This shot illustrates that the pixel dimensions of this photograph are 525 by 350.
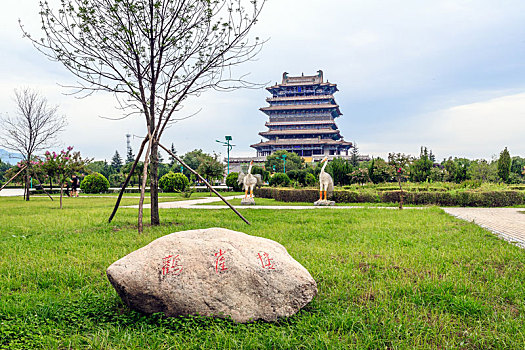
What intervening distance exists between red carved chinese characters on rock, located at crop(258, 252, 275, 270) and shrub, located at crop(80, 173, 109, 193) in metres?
26.9

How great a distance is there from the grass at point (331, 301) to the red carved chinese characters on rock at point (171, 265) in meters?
0.37

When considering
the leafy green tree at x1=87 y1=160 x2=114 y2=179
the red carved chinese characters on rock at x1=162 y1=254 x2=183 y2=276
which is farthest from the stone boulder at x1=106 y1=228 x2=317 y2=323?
the leafy green tree at x1=87 y1=160 x2=114 y2=179

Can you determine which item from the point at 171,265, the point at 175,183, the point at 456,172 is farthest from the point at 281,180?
the point at 171,265

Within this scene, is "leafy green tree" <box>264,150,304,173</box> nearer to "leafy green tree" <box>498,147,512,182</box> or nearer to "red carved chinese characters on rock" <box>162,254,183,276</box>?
"leafy green tree" <box>498,147,512,182</box>

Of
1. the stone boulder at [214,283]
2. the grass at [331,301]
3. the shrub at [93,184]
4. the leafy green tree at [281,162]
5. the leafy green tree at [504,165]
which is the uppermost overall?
the leafy green tree at [281,162]

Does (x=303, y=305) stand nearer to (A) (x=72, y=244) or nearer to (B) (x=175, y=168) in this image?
(A) (x=72, y=244)

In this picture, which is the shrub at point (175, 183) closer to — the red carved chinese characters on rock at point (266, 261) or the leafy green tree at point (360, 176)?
the leafy green tree at point (360, 176)

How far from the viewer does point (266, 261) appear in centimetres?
315

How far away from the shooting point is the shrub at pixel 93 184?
27.0 m

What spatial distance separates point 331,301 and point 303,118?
2212 inches

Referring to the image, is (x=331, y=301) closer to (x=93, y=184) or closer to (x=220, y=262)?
(x=220, y=262)

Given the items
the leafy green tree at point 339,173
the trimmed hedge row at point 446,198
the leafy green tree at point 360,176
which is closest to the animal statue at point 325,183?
the trimmed hedge row at point 446,198

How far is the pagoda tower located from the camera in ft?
188

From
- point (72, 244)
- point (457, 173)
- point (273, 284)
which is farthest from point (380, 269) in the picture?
point (457, 173)
